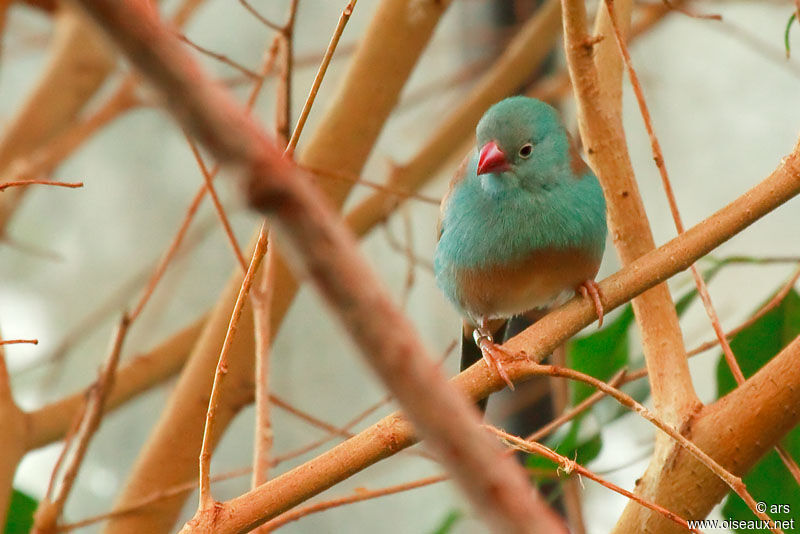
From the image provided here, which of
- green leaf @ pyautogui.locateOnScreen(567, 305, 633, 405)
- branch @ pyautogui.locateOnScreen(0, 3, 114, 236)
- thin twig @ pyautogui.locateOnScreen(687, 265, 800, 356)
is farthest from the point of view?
branch @ pyautogui.locateOnScreen(0, 3, 114, 236)

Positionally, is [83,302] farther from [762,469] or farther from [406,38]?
[762,469]

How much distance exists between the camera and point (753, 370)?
1.63m

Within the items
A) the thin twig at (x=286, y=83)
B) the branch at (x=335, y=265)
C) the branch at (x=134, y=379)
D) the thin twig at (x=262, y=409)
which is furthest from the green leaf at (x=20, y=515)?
the branch at (x=335, y=265)

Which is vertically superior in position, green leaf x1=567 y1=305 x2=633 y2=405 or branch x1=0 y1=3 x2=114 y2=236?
branch x1=0 y1=3 x2=114 y2=236

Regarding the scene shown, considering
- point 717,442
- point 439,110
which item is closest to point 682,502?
point 717,442

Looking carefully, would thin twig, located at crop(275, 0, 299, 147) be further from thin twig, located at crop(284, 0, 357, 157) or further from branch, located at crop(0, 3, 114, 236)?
branch, located at crop(0, 3, 114, 236)

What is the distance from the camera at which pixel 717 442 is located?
112cm

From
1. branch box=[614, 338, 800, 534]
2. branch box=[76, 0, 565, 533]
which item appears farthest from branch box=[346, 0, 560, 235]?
branch box=[76, 0, 565, 533]

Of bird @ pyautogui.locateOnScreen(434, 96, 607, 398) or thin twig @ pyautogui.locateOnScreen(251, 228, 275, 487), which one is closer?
thin twig @ pyautogui.locateOnScreen(251, 228, 275, 487)

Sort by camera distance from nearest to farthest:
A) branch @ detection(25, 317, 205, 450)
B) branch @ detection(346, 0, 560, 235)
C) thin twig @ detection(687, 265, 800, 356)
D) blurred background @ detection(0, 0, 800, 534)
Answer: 1. thin twig @ detection(687, 265, 800, 356)
2. branch @ detection(25, 317, 205, 450)
3. branch @ detection(346, 0, 560, 235)
4. blurred background @ detection(0, 0, 800, 534)

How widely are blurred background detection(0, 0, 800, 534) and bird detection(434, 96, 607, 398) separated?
53.4 inches

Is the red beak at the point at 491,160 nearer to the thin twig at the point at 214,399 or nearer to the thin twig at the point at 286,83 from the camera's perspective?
the thin twig at the point at 286,83

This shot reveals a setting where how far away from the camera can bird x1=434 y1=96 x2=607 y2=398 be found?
4.89 ft

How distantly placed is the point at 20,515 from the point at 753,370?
143cm
